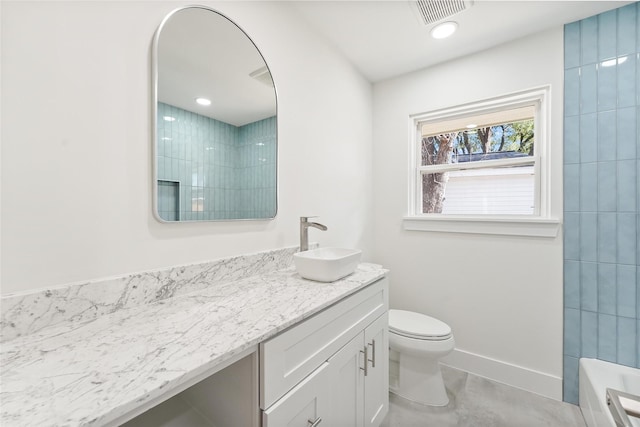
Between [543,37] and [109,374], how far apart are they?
2702 millimetres

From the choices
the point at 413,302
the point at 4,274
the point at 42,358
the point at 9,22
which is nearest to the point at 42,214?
the point at 4,274

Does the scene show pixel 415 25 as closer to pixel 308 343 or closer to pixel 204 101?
pixel 204 101

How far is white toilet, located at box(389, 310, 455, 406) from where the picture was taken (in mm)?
1626

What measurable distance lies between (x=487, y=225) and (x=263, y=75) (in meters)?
1.79

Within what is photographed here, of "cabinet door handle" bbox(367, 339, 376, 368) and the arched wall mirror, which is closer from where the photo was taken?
the arched wall mirror

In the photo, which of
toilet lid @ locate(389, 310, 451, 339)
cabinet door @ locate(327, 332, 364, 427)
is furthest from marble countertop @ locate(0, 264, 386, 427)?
toilet lid @ locate(389, 310, 451, 339)

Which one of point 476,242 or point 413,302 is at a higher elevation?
point 476,242

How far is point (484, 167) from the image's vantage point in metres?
2.06

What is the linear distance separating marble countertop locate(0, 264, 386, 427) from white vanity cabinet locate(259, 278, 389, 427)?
0.08 m

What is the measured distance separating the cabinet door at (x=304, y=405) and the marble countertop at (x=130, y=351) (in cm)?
21

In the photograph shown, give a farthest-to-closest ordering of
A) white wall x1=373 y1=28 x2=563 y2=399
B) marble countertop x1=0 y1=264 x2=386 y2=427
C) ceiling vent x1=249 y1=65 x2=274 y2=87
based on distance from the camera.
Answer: white wall x1=373 y1=28 x2=563 y2=399 → ceiling vent x1=249 y1=65 x2=274 y2=87 → marble countertop x1=0 y1=264 x2=386 y2=427

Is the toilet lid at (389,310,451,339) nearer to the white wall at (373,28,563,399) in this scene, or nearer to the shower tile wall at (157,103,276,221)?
the white wall at (373,28,563,399)

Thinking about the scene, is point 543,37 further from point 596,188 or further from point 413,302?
point 413,302

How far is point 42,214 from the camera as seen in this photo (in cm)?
75
